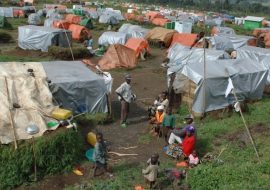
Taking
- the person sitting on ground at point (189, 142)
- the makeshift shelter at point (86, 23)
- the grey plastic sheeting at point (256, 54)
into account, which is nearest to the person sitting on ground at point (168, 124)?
the person sitting on ground at point (189, 142)

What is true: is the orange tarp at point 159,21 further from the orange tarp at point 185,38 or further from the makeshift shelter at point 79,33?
the orange tarp at point 185,38

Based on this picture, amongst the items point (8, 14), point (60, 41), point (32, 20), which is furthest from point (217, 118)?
point (8, 14)

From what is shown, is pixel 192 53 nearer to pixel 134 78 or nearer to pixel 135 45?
pixel 134 78

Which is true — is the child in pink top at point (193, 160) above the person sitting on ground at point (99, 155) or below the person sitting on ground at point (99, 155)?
below

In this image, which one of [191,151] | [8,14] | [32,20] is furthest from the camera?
[8,14]

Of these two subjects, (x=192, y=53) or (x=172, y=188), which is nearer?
(x=172, y=188)

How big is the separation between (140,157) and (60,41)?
1866 cm

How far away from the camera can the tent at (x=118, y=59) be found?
2478 cm

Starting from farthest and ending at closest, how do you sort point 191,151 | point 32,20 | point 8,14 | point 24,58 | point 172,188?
1. point 8,14
2. point 32,20
3. point 24,58
4. point 191,151
5. point 172,188

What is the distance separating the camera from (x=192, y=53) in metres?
24.1

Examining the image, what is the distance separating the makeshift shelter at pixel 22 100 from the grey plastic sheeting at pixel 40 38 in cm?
1456

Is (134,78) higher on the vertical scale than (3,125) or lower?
lower

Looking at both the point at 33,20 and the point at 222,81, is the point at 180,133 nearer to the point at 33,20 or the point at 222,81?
the point at 222,81

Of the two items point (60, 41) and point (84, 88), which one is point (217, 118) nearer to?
point (84, 88)
